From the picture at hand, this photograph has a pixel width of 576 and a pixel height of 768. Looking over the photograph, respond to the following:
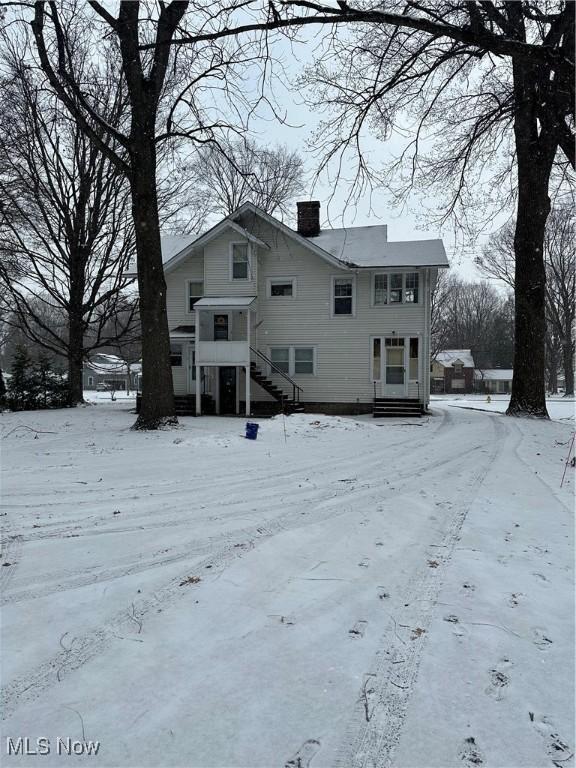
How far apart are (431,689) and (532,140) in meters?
16.0

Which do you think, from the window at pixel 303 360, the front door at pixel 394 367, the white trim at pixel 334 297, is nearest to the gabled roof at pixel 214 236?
the white trim at pixel 334 297

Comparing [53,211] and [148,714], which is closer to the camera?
[148,714]

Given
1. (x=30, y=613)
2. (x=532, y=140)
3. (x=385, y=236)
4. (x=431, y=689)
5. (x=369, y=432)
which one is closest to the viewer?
(x=431, y=689)

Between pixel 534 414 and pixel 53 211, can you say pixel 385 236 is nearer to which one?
pixel 534 414

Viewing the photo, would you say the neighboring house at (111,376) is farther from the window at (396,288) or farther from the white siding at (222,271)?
the window at (396,288)

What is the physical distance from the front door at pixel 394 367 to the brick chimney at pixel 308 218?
6.37m

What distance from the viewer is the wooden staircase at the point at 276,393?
17953 mm

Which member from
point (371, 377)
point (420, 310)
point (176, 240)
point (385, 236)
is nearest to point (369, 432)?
point (371, 377)

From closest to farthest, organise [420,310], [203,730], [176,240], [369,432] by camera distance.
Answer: [203,730], [369,432], [420,310], [176,240]

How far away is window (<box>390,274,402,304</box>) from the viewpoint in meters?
19.2

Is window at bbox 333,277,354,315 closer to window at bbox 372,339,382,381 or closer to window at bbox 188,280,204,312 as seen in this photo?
window at bbox 372,339,382,381

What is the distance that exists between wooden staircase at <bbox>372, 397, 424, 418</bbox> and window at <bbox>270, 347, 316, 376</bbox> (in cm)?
307

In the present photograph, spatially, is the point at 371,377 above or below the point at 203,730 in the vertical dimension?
above

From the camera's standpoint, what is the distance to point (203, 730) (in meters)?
1.91
